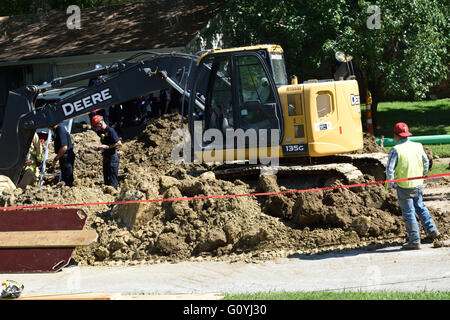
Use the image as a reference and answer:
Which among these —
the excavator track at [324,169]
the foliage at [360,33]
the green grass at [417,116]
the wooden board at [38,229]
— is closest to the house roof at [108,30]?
the foliage at [360,33]

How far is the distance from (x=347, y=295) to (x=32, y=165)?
9790 mm

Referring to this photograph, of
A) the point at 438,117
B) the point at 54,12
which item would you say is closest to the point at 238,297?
the point at 438,117

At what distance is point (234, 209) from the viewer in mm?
10891

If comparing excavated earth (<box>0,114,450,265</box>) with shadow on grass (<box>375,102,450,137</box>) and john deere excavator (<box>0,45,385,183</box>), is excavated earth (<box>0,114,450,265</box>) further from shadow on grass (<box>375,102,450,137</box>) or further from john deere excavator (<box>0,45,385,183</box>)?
shadow on grass (<box>375,102,450,137</box>)

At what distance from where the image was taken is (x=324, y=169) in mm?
11891

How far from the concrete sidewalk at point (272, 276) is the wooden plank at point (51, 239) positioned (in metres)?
0.43

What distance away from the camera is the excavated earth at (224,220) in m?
10.4

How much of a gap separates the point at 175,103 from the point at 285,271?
12161mm

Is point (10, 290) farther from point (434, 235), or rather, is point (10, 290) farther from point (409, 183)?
point (434, 235)

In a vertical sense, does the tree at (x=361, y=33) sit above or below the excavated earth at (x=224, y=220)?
above

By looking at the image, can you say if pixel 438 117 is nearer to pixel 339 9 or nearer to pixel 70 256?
pixel 339 9

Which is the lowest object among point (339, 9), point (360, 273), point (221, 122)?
point (360, 273)

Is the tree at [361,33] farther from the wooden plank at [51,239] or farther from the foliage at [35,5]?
the foliage at [35,5]

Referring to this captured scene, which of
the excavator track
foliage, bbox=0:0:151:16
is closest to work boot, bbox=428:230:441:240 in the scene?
the excavator track
